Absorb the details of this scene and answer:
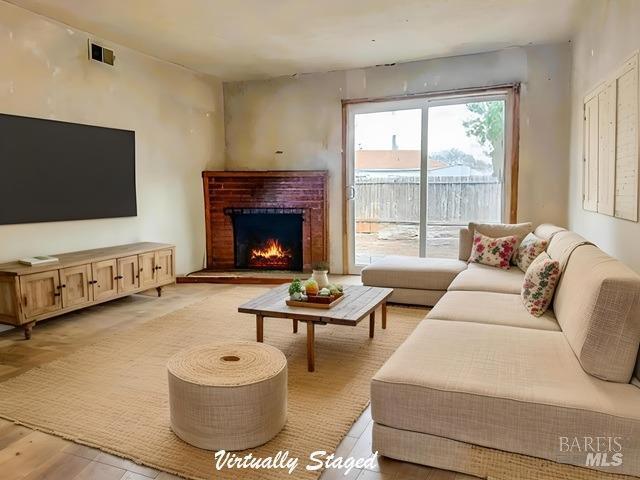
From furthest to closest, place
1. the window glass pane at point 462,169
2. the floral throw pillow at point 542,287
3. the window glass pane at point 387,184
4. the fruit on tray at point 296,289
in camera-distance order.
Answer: the window glass pane at point 387,184, the window glass pane at point 462,169, the fruit on tray at point 296,289, the floral throw pillow at point 542,287

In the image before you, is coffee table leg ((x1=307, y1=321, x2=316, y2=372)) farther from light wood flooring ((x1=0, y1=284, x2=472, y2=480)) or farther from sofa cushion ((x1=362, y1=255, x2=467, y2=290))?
sofa cushion ((x1=362, y1=255, x2=467, y2=290))

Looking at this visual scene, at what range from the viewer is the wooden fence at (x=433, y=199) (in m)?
5.33

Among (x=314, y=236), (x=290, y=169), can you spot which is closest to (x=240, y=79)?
(x=290, y=169)

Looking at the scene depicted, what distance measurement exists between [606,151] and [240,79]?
14.8 ft

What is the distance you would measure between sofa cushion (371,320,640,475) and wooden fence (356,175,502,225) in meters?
3.43

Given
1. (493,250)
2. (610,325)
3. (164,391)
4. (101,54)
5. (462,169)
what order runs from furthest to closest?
(462,169)
(101,54)
(493,250)
(164,391)
(610,325)

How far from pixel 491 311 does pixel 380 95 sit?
3.58 metres

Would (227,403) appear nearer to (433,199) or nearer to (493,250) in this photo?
(493,250)

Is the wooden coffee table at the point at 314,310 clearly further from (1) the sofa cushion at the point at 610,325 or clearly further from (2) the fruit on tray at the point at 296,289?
(1) the sofa cushion at the point at 610,325

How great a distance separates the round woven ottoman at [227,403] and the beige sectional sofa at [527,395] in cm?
48

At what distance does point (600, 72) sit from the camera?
141 inches

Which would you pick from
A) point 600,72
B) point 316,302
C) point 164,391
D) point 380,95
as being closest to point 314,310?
point 316,302

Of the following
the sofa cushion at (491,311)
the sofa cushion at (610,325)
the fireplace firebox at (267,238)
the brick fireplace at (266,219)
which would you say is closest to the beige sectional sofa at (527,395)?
the sofa cushion at (610,325)

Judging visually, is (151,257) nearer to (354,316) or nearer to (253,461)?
(354,316)
